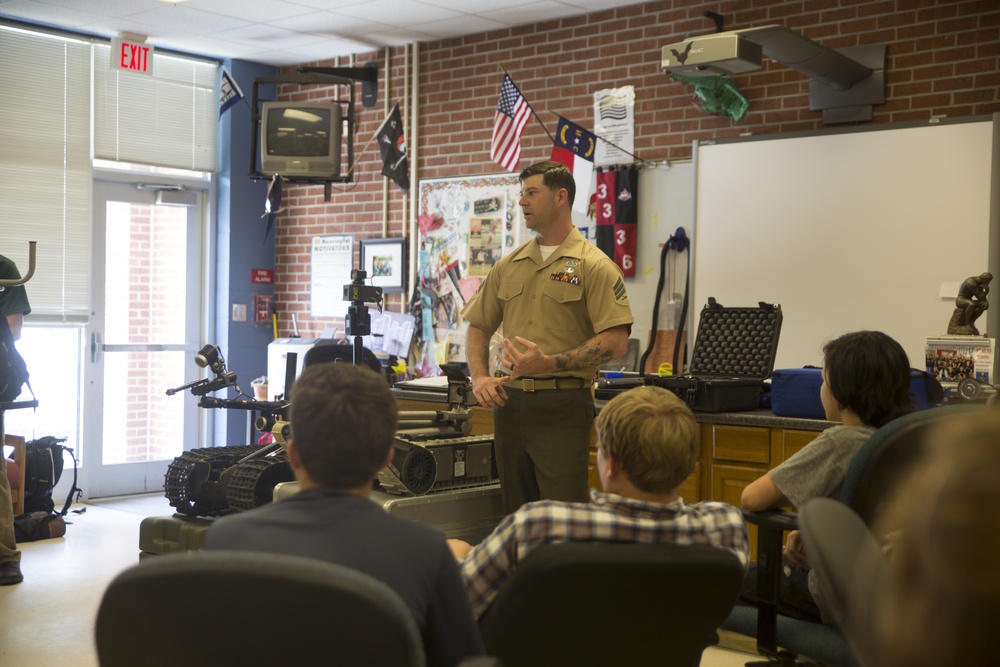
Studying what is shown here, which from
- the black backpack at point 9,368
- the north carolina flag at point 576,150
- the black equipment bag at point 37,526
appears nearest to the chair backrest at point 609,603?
the black backpack at point 9,368

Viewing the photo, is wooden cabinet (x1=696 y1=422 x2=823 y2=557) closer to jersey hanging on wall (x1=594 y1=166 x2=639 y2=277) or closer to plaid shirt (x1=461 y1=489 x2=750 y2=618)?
jersey hanging on wall (x1=594 y1=166 x2=639 y2=277)

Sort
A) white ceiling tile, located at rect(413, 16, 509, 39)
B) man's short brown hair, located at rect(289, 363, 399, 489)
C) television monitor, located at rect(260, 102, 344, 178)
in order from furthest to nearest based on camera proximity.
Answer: television monitor, located at rect(260, 102, 344, 178), white ceiling tile, located at rect(413, 16, 509, 39), man's short brown hair, located at rect(289, 363, 399, 489)

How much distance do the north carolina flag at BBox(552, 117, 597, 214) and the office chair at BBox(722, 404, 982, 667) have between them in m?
3.64

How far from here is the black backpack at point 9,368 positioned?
472cm

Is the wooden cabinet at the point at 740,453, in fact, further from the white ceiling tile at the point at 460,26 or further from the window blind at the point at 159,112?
the window blind at the point at 159,112

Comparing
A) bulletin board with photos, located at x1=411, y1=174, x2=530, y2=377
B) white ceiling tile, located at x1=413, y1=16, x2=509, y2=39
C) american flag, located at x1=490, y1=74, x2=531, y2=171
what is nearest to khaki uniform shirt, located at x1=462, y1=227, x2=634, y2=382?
american flag, located at x1=490, y1=74, x2=531, y2=171

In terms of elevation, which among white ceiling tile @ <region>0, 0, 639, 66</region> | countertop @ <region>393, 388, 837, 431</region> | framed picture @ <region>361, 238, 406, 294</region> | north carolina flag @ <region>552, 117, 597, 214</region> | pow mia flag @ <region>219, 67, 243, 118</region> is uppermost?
white ceiling tile @ <region>0, 0, 639, 66</region>

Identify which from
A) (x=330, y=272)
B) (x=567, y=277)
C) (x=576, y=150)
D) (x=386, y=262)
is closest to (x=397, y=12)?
(x=576, y=150)

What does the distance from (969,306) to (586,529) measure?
2.51 meters

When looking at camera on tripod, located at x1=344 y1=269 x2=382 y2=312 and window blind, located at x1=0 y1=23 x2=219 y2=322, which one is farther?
window blind, located at x1=0 y1=23 x2=219 y2=322

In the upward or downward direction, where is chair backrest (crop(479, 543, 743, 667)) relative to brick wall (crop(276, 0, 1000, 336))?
downward

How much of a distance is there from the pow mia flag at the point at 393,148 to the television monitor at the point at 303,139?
0.32 metres

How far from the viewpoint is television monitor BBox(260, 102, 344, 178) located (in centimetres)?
688

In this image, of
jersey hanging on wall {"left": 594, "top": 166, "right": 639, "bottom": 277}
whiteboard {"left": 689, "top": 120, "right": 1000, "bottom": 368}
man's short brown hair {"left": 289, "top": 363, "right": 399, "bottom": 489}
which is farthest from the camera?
jersey hanging on wall {"left": 594, "top": 166, "right": 639, "bottom": 277}
